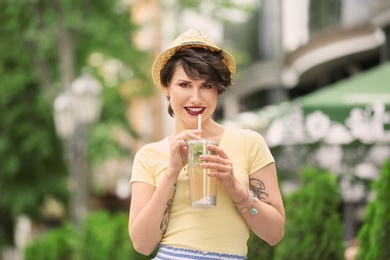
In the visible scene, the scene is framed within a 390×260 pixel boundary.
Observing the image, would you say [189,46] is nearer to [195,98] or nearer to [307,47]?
[195,98]

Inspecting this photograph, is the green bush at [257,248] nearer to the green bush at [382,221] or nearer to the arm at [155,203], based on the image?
the green bush at [382,221]

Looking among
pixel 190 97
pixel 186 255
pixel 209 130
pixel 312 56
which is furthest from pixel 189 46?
pixel 312 56

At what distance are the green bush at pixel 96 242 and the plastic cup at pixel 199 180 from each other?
7.26 meters

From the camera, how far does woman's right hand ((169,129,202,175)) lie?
366 cm

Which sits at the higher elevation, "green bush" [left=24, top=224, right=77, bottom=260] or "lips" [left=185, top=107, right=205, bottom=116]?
Answer: "lips" [left=185, top=107, right=205, bottom=116]

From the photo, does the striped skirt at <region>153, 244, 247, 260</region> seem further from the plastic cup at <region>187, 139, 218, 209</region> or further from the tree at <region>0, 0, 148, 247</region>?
the tree at <region>0, 0, 148, 247</region>

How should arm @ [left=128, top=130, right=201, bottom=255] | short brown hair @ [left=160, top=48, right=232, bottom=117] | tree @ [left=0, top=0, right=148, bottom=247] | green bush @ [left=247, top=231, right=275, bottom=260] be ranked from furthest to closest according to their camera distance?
tree @ [left=0, top=0, right=148, bottom=247], green bush @ [left=247, top=231, right=275, bottom=260], short brown hair @ [left=160, top=48, right=232, bottom=117], arm @ [left=128, top=130, right=201, bottom=255]

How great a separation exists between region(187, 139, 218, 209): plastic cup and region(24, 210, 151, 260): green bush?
726 centimetres

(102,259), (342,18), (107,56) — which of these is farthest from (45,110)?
(102,259)

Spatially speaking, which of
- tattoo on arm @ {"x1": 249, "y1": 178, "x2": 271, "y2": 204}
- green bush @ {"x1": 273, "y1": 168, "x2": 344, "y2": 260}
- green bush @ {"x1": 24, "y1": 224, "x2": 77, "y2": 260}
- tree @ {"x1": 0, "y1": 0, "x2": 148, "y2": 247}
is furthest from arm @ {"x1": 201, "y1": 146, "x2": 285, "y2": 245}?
tree @ {"x1": 0, "y1": 0, "x2": 148, "y2": 247}

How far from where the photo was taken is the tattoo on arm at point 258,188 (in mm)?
3850

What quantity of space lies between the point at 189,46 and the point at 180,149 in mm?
440

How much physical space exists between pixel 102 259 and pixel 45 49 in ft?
37.0

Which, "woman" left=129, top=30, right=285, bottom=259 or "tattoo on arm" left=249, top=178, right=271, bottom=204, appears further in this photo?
"tattoo on arm" left=249, top=178, right=271, bottom=204
